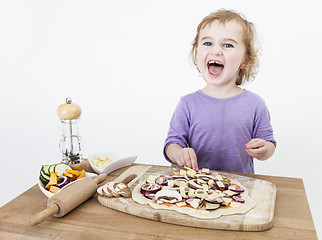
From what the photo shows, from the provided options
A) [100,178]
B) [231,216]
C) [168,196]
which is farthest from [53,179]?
[231,216]

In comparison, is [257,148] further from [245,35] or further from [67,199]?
[67,199]

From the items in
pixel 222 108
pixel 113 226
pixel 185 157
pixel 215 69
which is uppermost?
pixel 215 69

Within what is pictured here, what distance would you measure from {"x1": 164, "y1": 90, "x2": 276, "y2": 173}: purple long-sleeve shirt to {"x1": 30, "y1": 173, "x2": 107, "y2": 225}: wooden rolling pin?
65 centimetres

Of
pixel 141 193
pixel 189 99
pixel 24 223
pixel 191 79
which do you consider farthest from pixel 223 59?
pixel 191 79

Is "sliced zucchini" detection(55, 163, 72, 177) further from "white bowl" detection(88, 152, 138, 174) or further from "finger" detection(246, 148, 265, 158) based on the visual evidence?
"finger" detection(246, 148, 265, 158)

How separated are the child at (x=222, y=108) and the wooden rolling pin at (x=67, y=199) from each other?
532 millimetres

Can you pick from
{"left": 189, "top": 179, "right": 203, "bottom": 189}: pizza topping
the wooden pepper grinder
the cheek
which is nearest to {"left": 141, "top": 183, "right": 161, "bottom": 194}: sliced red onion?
{"left": 189, "top": 179, "right": 203, "bottom": 189}: pizza topping

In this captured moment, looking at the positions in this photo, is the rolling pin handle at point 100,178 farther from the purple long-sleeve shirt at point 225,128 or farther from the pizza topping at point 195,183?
the purple long-sleeve shirt at point 225,128

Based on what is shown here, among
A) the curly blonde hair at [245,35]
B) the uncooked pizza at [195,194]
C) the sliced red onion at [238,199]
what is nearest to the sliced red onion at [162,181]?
the uncooked pizza at [195,194]

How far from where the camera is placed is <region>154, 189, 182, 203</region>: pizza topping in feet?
4.16

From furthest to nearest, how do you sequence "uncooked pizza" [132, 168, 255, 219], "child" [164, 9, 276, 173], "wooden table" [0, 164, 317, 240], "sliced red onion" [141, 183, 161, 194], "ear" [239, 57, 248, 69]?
"ear" [239, 57, 248, 69] < "child" [164, 9, 276, 173] < "sliced red onion" [141, 183, 161, 194] < "uncooked pizza" [132, 168, 255, 219] < "wooden table" [0, 164, 317, 240]

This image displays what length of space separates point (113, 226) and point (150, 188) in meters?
0.22

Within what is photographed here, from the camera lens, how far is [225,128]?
194 centimetres

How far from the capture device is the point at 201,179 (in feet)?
4.77
